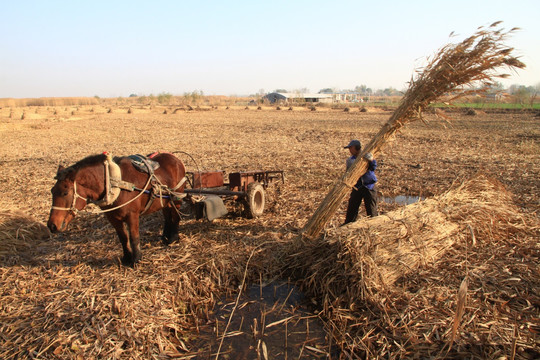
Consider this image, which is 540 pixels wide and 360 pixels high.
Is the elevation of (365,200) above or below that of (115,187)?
below

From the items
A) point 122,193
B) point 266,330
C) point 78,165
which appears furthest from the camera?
point 122,193

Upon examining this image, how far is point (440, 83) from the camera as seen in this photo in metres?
5.15

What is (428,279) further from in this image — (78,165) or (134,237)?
(78,165)

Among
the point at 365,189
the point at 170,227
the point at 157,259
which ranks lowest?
the point at 157,259

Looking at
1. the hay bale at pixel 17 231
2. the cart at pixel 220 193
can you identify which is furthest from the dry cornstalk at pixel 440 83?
the hay bale at pixel 17 231

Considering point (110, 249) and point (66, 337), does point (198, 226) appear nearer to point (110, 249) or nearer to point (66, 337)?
point (110, 249)

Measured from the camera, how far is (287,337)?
395 centimetres

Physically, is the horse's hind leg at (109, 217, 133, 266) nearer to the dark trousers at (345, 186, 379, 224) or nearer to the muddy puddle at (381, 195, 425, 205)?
the dark trousers at (345, 186, 379, 224)

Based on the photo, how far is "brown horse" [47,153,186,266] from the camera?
4355mm

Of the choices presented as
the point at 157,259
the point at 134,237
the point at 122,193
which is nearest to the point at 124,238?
the point at 134,237

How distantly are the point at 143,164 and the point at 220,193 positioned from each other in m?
1.61

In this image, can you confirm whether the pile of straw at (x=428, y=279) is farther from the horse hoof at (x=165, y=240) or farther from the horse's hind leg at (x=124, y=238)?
the horse's hind leg at (x=124, y=238)

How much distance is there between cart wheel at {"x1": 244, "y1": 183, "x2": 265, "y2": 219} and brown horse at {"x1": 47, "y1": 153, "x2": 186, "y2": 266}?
4.32 feet

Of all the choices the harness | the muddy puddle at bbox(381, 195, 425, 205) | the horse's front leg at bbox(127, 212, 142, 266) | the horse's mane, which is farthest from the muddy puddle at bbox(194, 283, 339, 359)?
the muddy puddle at bbox(381, 195, 425, 205)
